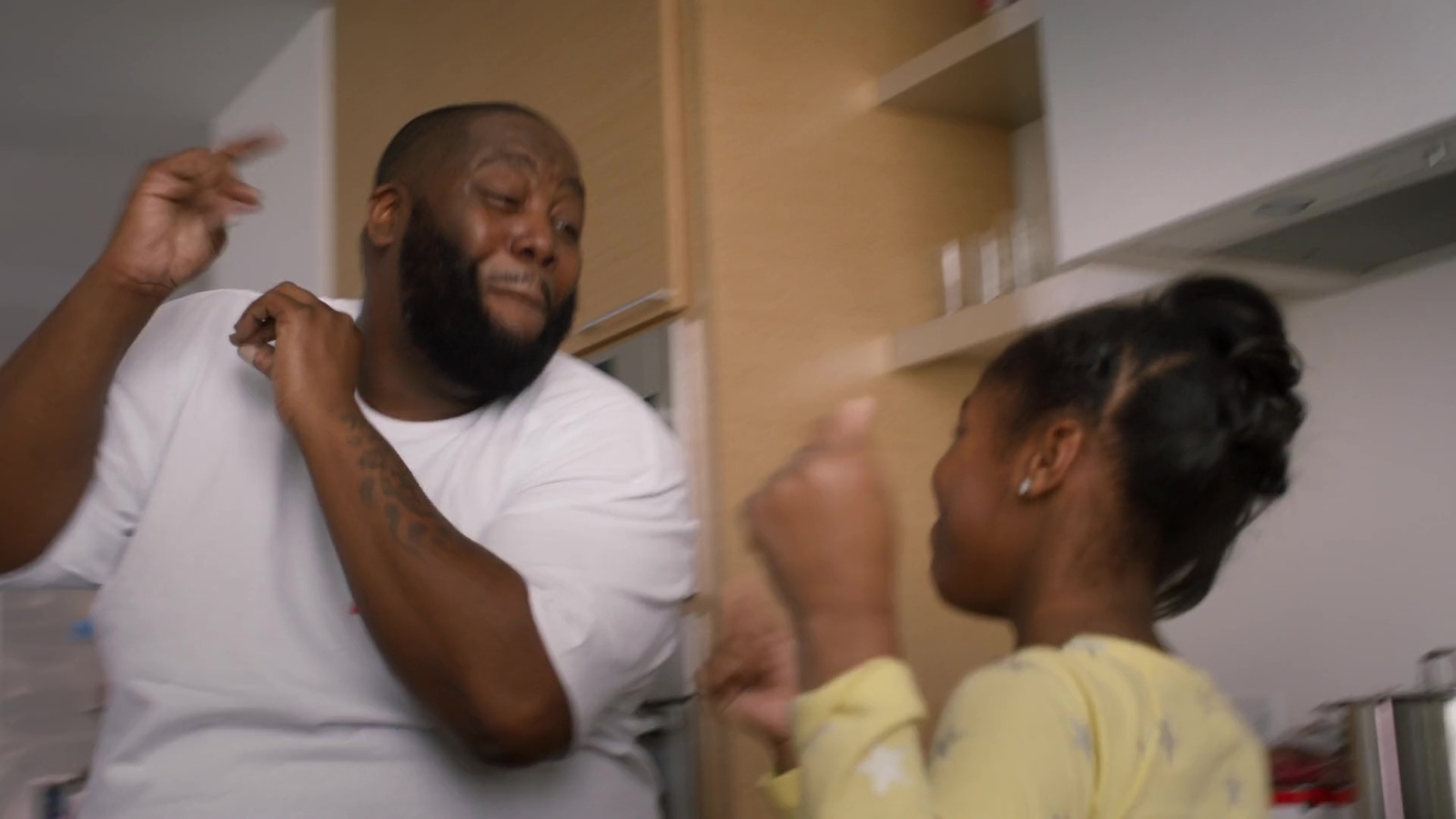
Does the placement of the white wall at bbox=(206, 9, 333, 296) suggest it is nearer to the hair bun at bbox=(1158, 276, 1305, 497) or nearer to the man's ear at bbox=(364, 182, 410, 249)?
the man's ear at bbox=(364, 182, 410, 249)

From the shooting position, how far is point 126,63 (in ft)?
8.74

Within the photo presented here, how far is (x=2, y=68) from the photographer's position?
2.64 meters

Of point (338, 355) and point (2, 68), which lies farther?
point (2, 68)

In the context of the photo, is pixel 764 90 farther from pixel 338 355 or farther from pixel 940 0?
pixel 338 355

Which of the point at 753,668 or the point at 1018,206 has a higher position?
the point at 1018,206

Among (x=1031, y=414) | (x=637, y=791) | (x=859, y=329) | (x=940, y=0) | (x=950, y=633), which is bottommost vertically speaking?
(x=637, y=791)

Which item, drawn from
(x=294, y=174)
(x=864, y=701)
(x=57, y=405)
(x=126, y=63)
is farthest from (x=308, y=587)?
(x=126, y=63)

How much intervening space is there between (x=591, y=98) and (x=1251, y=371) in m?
1.18

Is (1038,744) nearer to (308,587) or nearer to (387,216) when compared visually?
(308,587)

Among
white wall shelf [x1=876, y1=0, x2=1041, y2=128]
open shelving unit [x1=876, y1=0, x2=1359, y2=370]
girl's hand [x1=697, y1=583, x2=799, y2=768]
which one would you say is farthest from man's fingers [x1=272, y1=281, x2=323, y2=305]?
white wall shelf [x1=876, y1=0, x2=1041, y2=128]

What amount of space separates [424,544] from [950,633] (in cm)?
103

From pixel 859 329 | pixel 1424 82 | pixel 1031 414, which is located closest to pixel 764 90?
pixel 859 329

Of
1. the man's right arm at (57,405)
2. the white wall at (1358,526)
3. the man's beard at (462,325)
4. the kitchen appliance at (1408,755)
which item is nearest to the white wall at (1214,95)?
the white wall at (1358,526)

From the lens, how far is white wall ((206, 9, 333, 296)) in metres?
2.50
